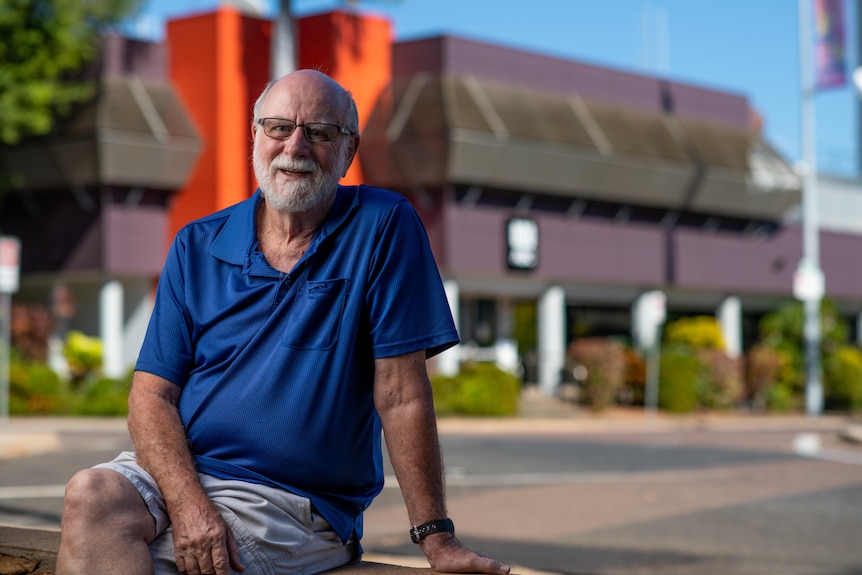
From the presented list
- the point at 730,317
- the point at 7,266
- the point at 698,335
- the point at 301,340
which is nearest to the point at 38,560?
the point at 301,340

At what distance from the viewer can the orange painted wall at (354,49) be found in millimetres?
27625

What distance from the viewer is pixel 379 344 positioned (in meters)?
3.04

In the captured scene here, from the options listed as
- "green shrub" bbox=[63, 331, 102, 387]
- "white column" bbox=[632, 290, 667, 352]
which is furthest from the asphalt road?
"white column" bbox=[632, 290, 667, 352]

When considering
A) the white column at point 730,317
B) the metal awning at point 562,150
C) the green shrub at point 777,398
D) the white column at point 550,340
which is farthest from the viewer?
the white column at point 730,317

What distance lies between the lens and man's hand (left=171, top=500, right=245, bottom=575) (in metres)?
2.81

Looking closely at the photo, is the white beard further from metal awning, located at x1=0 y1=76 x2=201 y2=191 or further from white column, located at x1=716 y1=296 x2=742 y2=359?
white column, located at x1=716 y1=296 x2=742 y2=359

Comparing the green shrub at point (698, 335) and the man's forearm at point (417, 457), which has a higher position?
the man's forearm at point (417, 457)

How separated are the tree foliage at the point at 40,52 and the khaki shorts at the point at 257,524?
22.3 metres

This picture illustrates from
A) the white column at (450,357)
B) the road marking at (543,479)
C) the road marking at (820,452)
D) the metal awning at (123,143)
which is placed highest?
the metal awning at (123,143)

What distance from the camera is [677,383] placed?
26.9 meters

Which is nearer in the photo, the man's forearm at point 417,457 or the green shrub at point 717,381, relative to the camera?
the man's forearm at point 417,457

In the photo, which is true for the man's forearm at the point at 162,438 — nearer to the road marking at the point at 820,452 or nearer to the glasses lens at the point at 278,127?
the glasses lens at the point at 278,127

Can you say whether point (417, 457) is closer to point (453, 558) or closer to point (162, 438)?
point (453, 558)

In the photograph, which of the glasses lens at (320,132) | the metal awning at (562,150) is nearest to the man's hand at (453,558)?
the glasses lens at (320,132)
